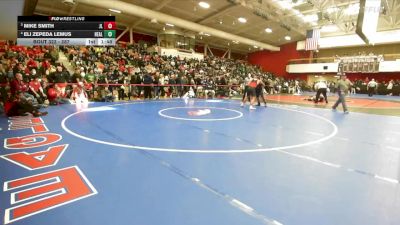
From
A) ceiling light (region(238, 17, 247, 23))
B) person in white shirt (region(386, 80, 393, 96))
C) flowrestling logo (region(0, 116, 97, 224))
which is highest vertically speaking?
ceiling light (region(238, 17, 247, 23))

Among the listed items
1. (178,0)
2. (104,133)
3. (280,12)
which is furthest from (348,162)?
(280,12)

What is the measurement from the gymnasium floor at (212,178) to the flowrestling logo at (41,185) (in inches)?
0.8

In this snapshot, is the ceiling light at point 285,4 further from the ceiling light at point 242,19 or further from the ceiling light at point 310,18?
the ceiling light at point 242,19

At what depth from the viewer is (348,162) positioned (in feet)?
13.8

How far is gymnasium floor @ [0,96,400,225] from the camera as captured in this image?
2514mm

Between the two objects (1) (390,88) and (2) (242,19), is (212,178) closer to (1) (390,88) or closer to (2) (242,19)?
(2) (242,19)

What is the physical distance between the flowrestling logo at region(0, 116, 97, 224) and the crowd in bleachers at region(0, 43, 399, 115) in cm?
437
